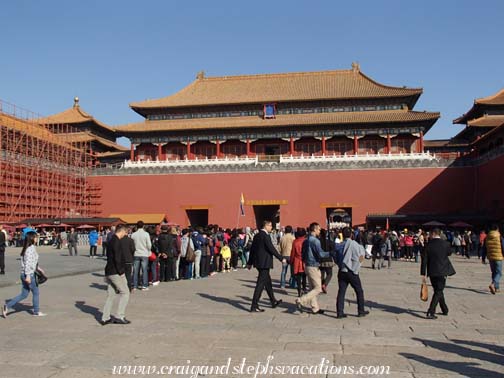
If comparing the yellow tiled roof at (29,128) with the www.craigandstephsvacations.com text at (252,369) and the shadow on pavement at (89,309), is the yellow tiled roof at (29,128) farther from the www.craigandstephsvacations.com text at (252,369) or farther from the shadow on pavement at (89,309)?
the www.craigandstephsvacations.com text at (252,369)

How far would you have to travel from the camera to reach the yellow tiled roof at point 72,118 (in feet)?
127

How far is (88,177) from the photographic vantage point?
3538 cm

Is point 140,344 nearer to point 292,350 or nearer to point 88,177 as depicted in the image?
point 292,350

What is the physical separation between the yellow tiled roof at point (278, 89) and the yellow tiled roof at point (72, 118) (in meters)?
4.84

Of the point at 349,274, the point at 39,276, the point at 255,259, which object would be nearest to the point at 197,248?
the point at 255,259

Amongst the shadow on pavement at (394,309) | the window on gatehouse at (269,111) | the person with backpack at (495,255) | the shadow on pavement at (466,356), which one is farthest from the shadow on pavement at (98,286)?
the window on gatehouse at (269,111)

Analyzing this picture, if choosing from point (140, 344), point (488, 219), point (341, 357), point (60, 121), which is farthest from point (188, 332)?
point (60, 121)

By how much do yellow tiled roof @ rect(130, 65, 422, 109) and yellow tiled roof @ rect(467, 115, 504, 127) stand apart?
4.38m

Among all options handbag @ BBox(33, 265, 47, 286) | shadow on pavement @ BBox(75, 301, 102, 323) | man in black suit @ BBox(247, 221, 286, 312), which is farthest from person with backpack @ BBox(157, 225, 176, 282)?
handbag @ BBox(33, 265, 47, 286)

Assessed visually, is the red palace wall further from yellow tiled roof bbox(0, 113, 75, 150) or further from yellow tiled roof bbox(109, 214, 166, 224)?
yellow tiled roof bbox(0, 113, 75, 150)

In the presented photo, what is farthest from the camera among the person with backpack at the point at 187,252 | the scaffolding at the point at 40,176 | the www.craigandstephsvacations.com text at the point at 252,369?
the scaffolding at the point at 40,176

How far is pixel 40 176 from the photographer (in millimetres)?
31469

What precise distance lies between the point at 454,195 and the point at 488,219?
4269mm

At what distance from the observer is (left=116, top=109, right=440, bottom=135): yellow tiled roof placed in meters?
32.7
